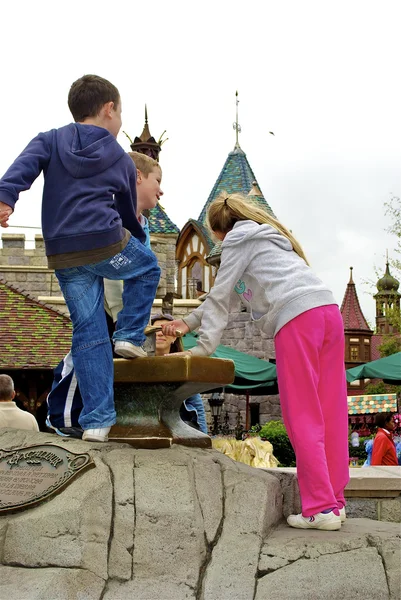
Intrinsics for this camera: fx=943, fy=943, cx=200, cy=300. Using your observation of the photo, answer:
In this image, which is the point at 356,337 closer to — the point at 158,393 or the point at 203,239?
the point at 203,239

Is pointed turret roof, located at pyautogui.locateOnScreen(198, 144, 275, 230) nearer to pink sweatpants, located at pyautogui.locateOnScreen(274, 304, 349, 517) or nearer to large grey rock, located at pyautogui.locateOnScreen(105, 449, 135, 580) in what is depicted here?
pink sweatpants, located at pyautogui.locateOnScreen(274, 304, 349, 517)

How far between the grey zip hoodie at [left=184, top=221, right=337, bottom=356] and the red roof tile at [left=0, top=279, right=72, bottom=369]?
31.3ft

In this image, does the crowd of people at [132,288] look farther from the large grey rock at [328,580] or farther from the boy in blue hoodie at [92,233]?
the large grey rock at [328,580]

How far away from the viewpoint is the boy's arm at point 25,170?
418cm

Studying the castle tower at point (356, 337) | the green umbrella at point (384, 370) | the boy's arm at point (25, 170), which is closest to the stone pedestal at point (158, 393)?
the boy's arm at point (25, 170)

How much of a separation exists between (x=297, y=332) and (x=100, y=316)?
37.1 inches

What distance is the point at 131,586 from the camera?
3957 millimetres

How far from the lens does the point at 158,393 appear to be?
4.62 m

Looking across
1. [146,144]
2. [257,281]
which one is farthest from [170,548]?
[146,144]

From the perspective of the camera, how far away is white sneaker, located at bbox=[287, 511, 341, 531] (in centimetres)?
435

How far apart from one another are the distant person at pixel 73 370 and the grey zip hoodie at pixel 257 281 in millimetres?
442

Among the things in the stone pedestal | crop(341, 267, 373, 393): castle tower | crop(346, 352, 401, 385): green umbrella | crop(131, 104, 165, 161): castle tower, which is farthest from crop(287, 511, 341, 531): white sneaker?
crop(341, 267, 373, 393): castle tower

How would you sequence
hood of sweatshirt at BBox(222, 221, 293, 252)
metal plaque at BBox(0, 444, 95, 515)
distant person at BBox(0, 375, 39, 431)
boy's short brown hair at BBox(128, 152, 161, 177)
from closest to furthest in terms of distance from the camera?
metal plaque at BBox(0, 444, 95, 515) → hood of sweatshirt at BBox(222, 221, 293, 252) → boy's short brown hair at BBox(128, 152, 161, 177) → distant person at BBox(0, 375, 39, 431)

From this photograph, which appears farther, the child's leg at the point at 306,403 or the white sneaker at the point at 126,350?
the white sneaker at the point at 126,350
